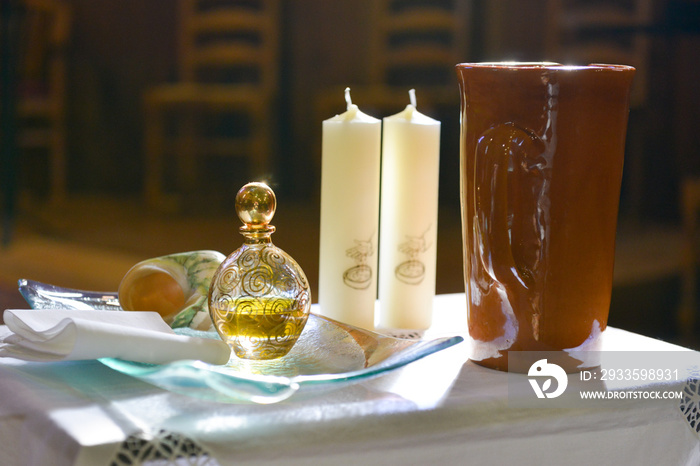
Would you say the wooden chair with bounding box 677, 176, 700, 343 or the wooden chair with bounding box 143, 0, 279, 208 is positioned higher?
the wooden chair with bounding box 143, 0, 279, 208

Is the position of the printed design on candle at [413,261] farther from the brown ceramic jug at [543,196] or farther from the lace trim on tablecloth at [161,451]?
the lace trim on tablecloth at [161,451]

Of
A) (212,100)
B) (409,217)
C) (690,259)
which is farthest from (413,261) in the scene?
(212,100)

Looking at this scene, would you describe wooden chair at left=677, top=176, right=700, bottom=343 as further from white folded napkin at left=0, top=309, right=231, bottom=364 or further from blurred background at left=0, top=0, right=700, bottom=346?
white folded napkin at left=0, top=309, right=231, bottom=364

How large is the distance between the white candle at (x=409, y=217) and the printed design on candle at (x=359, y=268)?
23 mm

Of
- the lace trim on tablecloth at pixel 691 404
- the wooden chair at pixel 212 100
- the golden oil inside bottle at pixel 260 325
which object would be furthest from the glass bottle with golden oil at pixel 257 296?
the wooden chair at pixel 212 100

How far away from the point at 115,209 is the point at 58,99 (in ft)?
1.75

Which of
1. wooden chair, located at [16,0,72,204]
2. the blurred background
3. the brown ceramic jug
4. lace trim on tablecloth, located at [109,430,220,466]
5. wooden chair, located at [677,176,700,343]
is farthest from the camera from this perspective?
wooden chair, located at [16,0,72,204]

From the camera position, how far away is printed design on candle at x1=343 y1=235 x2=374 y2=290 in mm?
574

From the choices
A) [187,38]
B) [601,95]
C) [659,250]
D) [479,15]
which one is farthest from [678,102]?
[601,95]

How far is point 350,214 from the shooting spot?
57 centimetres

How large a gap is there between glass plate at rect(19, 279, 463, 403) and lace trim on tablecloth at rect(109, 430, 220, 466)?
27mm

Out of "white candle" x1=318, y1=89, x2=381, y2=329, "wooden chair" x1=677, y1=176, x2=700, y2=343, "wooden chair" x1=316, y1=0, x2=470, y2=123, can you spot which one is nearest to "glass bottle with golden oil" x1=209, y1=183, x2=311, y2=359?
"white candle" x1=318, y1=89, x2=381, y2=329


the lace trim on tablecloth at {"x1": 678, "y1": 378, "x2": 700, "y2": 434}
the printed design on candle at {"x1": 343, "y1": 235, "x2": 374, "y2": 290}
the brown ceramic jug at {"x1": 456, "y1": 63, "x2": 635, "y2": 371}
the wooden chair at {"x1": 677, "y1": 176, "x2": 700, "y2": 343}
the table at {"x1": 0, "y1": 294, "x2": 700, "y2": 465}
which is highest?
the brown ceramic jug at {"x1": 456, "y1": 63, "x2": 635, "y2": 371}

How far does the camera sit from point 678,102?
9.59 feet
